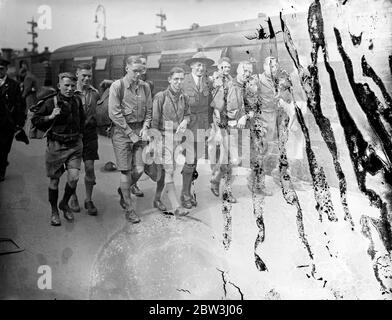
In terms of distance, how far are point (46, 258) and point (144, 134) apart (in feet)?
3.63

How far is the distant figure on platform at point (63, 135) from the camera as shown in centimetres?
251

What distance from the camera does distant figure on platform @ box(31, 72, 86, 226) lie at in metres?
2.51

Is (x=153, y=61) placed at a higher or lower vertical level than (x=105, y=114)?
higher

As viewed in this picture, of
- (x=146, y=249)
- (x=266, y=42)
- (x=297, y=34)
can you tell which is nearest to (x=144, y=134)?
(x=146, y=249)

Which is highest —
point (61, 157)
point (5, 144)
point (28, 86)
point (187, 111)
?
point (28, 86)

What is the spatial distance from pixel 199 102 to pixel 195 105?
0.04 meters

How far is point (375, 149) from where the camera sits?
2.74m

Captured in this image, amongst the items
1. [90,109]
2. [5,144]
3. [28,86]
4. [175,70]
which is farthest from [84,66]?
[5,144]

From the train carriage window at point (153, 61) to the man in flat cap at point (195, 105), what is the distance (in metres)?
0.21

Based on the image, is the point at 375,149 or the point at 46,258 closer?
the point at 46,258

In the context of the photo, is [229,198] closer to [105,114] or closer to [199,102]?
[199,102]

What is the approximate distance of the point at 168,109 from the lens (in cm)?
264

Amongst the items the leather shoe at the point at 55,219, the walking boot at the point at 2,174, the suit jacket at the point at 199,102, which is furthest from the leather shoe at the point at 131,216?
the walking boot at the point at 2,174

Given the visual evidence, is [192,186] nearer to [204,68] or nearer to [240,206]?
[240,206]
